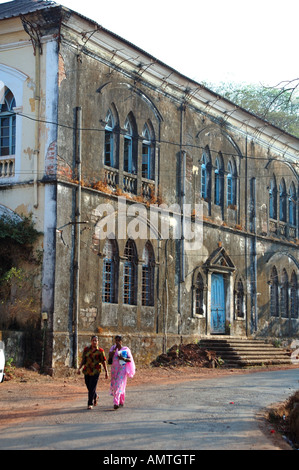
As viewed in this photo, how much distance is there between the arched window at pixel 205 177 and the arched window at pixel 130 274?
17.1 feet

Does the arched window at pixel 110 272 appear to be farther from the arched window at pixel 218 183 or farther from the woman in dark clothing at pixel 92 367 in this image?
the woman in dark clothing at pixel 92 367

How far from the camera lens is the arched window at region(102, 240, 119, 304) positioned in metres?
19.9

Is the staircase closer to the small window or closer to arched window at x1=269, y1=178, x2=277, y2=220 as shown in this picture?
arched window at x1=269, y1=178, x2=277, y2=220

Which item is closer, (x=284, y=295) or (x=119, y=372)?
(x=119, y=372)

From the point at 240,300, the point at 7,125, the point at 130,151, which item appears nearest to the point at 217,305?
the point at 240,300

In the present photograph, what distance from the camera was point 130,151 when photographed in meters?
21.6

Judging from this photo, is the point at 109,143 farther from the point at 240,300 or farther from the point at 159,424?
the point at 159,424

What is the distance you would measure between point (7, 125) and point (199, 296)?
30.1ft

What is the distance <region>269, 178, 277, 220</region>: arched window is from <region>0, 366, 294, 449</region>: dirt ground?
34.3 feet

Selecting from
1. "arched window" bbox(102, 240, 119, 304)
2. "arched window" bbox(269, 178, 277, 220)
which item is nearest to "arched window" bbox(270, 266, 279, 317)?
"arched window" bbox(269, 178, 277, 220)

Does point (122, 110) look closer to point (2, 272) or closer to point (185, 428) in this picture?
point (2, 272)

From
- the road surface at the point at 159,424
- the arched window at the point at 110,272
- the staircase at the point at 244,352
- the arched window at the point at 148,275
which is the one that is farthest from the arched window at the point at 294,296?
the road surface at the point at 159,424

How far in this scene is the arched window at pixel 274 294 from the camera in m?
29.3
